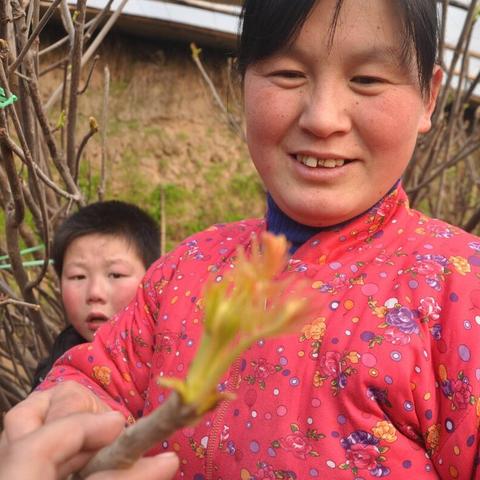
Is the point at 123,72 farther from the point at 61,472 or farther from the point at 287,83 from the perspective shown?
the point at 61,472

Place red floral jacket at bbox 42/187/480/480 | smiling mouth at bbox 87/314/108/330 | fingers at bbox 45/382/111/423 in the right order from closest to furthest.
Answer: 1. fingers at bbox 45/382/111/423
2. red floral jacket at bbox 42/187/480/480
3. smiling mouth at bbox 87/314/108/330

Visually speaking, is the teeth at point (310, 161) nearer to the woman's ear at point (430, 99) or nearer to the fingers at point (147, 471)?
the woman's ear at point (430, 99)

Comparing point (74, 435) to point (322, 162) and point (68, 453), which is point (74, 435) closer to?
point (68, 453)

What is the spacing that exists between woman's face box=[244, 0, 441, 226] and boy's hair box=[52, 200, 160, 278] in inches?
30.0

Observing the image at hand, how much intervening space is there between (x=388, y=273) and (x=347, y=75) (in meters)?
0.22

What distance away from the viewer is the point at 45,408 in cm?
57

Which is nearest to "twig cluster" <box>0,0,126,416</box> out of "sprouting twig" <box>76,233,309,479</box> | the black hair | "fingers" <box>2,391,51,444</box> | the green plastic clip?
the green plastic clip

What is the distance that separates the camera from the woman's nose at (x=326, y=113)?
71 cm

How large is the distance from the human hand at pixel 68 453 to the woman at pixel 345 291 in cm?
14

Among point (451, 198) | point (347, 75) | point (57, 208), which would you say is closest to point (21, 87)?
point (57, 208)

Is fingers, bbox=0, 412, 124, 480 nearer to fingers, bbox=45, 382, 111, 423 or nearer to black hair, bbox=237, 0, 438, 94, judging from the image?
fingers, bbox=45, 382, 111, 423

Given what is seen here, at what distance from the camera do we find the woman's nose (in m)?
0.71

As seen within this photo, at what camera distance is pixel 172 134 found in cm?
395

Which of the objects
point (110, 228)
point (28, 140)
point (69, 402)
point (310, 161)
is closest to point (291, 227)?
point (310, 161)
